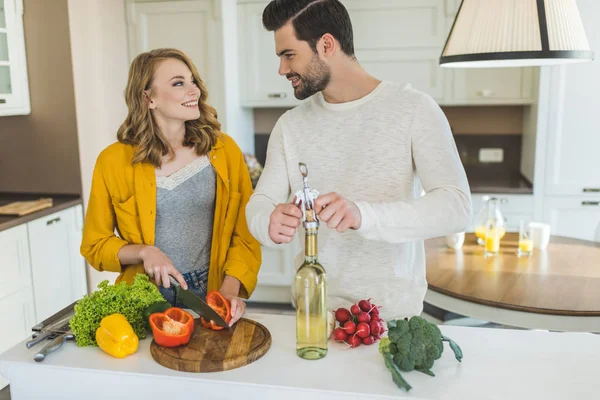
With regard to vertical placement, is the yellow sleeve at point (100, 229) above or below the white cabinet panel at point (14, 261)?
above

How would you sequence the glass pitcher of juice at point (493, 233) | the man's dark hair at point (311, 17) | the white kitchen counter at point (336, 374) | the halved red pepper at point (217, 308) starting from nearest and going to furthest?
the white kitchen counter at point (336, 374) < the halved red pepper at point (217, 308) < the man's dark hair at point (311, 17) < the glass pitcher of juice at point (493, 233)

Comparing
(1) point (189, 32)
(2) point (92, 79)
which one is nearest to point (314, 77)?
(2) point (92, 79)

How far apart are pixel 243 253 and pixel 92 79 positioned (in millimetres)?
2283

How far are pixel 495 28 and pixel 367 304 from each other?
105 centimetres

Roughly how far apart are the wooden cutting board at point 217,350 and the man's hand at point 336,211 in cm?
32

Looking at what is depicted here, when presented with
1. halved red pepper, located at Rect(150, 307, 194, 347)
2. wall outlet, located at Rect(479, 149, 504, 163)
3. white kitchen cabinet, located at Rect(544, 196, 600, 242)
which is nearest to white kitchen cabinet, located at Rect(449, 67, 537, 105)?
wall outlet, located at Rect(479, 149, 504, 163)

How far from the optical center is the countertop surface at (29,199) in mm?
3038

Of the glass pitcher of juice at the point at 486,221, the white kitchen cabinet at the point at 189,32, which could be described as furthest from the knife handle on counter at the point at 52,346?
the white kitchen cabinet at the point at 189,32

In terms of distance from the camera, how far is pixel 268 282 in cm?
407

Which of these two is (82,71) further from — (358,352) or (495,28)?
(358,352)

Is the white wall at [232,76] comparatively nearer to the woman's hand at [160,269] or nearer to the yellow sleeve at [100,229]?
the yellow sleeve at [100,229]

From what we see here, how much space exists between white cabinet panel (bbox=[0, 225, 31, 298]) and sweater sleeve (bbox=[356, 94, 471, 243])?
7.50ft

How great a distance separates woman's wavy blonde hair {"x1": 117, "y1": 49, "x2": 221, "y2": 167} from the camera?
70.7 inches

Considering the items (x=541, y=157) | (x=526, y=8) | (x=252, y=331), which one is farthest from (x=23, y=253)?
(x=541, y=157)
